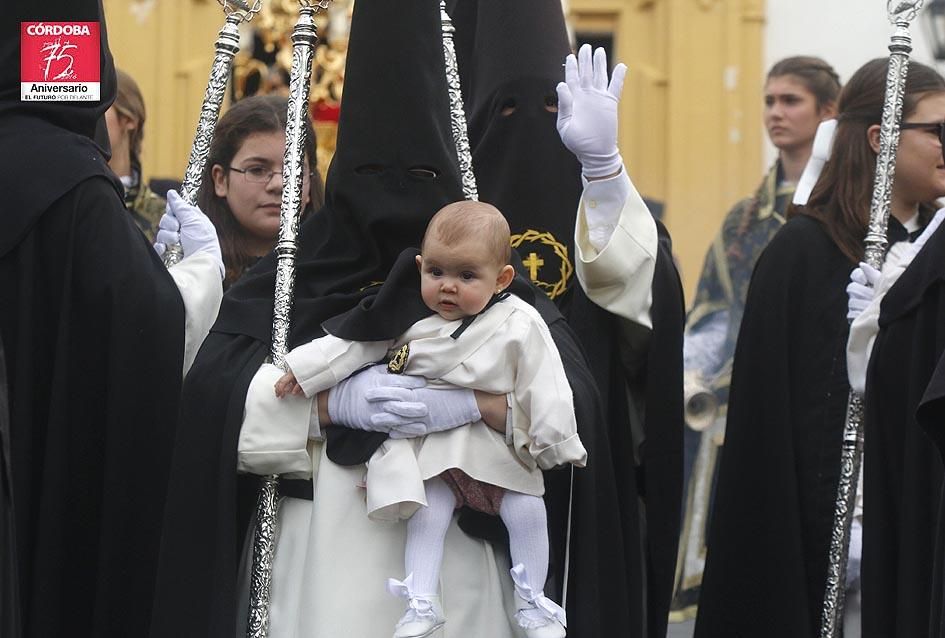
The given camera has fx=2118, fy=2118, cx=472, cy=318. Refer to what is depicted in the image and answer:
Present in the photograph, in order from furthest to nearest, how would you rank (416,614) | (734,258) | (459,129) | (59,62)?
(734,258) < (459,129) < (59,62) < (416,614)

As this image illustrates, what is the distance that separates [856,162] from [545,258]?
1.20 meters

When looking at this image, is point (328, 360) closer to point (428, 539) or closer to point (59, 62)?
point (428, 539)

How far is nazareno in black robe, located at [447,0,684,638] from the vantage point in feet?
18.9

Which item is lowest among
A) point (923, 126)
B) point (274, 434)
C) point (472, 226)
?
point (274, 434)

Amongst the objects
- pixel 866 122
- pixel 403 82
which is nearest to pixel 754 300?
pixel 866 122

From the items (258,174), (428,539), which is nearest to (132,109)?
(258,174)

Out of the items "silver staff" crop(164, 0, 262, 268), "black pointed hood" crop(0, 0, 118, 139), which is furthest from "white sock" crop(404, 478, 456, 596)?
"black pointed hood" crop(0, 0, 118, 139)

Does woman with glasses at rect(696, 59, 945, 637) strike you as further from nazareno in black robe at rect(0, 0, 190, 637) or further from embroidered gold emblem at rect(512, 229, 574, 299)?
nazareno in black robe at rect(0, 0, 190, 637)

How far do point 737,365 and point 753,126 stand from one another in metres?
4.89

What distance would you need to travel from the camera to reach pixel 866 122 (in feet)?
21.8

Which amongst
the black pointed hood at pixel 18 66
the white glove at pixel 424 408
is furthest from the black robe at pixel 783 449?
the black pointed hood at pixel 18 66

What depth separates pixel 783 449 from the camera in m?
6.47

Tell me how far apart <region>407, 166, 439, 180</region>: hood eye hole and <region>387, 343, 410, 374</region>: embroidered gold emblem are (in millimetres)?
465

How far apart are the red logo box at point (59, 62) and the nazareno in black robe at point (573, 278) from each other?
1.19 m
